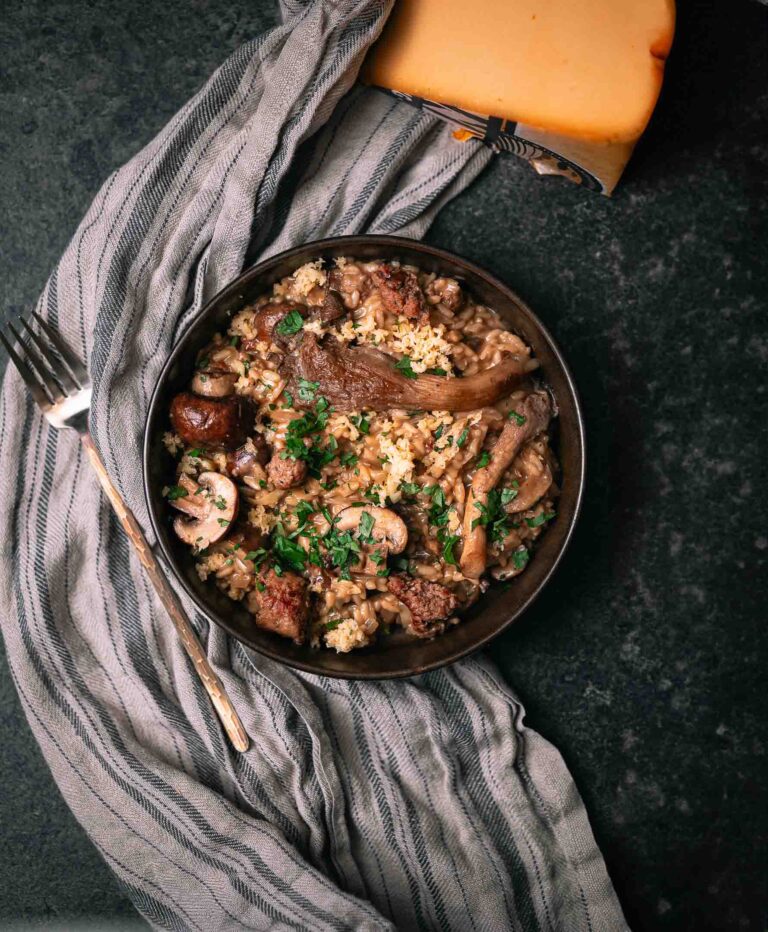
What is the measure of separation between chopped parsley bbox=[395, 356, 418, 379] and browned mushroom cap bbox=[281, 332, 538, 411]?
0.02m

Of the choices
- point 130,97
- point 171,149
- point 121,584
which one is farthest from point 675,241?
point 121,584

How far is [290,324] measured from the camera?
3525 millimetres

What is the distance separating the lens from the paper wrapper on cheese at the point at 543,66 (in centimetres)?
347

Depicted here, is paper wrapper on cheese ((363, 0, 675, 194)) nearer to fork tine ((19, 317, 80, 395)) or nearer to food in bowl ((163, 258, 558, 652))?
food in bowl ((163, 258, 558, 652))

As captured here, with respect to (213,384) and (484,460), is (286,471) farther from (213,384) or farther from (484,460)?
(484,460)

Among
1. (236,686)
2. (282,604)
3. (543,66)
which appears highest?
(543,66)

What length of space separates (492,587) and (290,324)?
4.70 ft

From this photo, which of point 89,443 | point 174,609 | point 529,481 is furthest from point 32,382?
point 529,481

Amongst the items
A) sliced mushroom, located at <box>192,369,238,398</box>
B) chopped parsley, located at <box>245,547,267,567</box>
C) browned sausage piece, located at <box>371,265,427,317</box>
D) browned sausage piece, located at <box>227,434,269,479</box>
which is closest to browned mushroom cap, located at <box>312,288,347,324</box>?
browned sausage piece, located at <box>371,265,427,317</box>

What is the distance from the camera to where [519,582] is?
11.8 feet

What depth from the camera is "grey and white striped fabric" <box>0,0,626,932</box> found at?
12.4 ft

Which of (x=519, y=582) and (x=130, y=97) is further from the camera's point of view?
(x=130, y=97)

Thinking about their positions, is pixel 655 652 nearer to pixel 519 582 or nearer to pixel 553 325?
pixel 519 582

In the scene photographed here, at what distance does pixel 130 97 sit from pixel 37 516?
2074 millimetres
